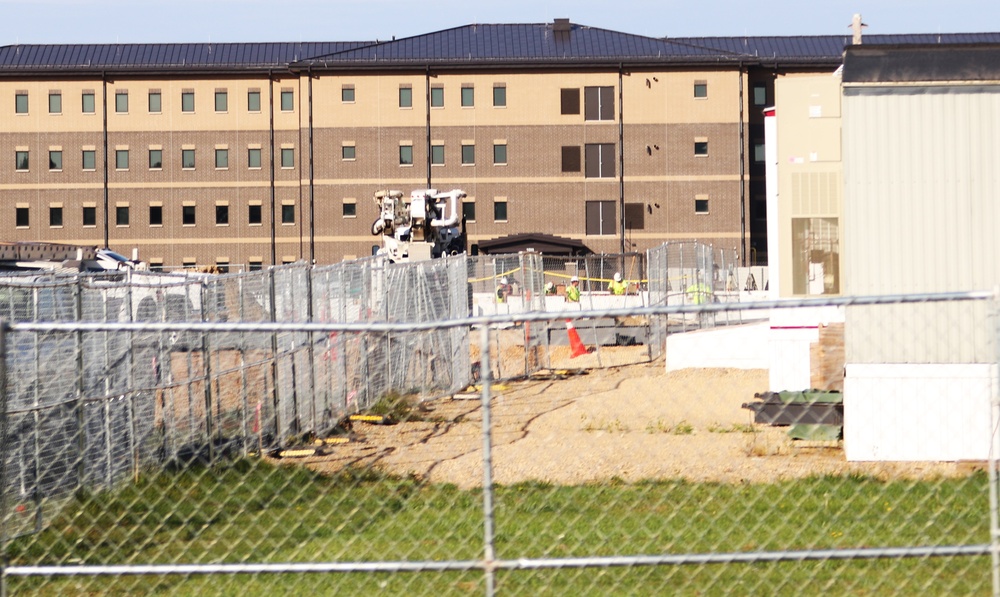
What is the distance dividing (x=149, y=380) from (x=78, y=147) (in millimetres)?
61602

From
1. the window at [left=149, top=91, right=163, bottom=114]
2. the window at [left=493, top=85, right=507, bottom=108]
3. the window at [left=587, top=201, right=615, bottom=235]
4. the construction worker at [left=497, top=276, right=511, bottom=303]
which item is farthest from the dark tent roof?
the construction worker at [left=497, top=276, right=511, bottom=303]

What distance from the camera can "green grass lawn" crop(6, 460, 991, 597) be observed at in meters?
7.83

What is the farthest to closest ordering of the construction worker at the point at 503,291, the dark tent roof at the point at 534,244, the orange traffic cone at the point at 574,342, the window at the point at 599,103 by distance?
the window at the point at 599,103 < the dark tent roof at the point at 534,244 < the construction worker at the point at 503,291 < the orange traffic cone at the point at 574,342

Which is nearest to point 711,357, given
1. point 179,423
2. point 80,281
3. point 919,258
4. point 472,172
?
point 919,258

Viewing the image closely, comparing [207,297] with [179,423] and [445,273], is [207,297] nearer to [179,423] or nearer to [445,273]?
[179,423]

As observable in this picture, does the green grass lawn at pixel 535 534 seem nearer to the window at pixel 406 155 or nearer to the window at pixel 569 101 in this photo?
the window at pixel 406 155

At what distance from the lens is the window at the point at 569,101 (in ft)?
227

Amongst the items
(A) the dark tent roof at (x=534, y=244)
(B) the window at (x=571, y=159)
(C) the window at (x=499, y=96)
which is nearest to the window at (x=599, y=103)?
(B) the window at (x=571, y=159)

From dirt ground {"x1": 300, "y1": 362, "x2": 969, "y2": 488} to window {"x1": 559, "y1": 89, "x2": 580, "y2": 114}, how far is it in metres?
50.8

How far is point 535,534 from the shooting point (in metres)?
9.23

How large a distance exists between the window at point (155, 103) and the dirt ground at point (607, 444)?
54681 mm

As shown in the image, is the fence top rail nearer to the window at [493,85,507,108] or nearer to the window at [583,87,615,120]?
the window at [583,87,615,120]

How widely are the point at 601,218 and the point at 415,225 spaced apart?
38.6 meters

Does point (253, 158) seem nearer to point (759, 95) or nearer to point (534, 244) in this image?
point (534, 244)
